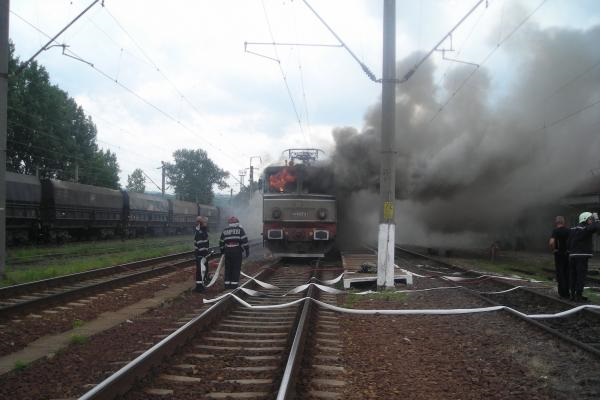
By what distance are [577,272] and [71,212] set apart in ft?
78.9

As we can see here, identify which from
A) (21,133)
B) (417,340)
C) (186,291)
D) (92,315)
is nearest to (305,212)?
(186,291)

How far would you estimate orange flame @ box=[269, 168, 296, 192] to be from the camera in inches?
657

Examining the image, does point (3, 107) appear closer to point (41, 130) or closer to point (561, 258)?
point (561, 258)

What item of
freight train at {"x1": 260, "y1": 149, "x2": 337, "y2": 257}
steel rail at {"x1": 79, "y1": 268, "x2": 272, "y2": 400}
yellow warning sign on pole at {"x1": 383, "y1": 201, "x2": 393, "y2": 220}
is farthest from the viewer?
freight train at {"x1": 260, "y1": 149, "x2": 337, "y2": 257}

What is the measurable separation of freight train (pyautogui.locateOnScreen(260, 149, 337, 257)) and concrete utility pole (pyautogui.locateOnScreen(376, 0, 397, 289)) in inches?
208

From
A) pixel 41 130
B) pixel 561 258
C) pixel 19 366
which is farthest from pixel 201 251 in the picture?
pixel 41 130

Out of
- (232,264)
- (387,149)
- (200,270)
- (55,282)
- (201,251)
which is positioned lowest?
(55,282)

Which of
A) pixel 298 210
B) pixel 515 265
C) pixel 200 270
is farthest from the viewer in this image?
pixel 515 265

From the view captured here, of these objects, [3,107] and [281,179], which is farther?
[281,179]

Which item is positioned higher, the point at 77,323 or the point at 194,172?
the point at 194,172

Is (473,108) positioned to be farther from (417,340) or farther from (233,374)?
(233,374)

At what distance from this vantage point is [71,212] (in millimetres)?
26047

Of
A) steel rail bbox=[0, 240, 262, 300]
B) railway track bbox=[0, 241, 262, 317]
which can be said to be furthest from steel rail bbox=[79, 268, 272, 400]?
steel rail bbox=[0, 240, 262, 300]

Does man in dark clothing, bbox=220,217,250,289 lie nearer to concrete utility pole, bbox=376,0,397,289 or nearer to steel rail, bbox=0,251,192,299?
concrete utility pole, bbox=376,0,397,289
